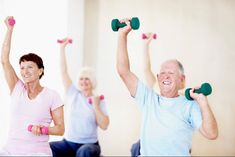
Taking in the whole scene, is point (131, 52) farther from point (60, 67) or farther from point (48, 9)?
point (48, 9)

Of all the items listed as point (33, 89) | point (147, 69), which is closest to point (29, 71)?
point (33, 89)

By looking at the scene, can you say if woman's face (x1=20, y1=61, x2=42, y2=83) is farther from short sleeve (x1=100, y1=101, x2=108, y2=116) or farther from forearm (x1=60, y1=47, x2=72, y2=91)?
short sleeve (x1=100, y1=101, x2=108, y2=116)

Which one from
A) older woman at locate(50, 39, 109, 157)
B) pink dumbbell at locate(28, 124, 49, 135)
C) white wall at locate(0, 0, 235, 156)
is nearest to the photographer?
pink dumbbell at locate(28, 124, 49, 135)

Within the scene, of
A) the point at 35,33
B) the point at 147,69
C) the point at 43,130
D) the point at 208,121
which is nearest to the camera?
the point at 208,121

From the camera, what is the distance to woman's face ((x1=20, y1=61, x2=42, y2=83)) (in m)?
1.29

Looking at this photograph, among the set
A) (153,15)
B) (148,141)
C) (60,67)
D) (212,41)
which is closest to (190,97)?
(148,141)

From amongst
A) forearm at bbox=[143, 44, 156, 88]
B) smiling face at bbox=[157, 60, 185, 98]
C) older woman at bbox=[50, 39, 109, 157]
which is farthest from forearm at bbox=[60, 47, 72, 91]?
smiling face at bbox=[157, 60, 185, 98]

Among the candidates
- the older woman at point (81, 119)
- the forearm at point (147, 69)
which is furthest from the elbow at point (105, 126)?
the forearm at point (147, 69)

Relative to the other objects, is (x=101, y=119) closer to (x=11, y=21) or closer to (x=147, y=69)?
(x=147, y=69)

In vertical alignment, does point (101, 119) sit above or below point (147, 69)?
below

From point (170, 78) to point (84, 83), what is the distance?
71cm

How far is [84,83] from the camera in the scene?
189 cm

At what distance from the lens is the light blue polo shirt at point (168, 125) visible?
123 centimetres

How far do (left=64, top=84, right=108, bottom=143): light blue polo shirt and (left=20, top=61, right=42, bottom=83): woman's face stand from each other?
53cm
